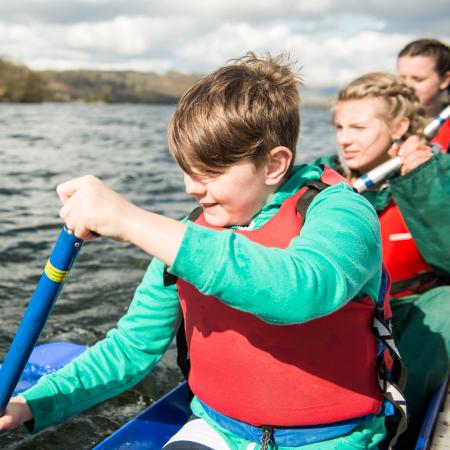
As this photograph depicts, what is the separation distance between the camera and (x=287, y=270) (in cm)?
125

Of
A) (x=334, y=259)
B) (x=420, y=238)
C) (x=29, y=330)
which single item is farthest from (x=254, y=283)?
(x=420, y=238)

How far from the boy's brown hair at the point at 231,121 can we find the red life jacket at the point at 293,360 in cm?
21

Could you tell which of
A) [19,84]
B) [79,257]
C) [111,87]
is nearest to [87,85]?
[111,87]

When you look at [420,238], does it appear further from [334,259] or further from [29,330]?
[29,330]

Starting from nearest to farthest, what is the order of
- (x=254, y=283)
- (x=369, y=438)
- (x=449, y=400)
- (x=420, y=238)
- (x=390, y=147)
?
(x=254, y=283), (x=369, y=438), (x=449, y=400), (x=420, y=238), (x=390, y=147)

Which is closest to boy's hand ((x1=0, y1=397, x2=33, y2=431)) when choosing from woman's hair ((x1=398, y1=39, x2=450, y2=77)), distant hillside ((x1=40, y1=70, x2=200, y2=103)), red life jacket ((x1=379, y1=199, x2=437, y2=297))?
red life jacket ((x1=379, y1=199, x2=437, y2=297))

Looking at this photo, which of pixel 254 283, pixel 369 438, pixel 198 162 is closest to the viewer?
pixel 254 283

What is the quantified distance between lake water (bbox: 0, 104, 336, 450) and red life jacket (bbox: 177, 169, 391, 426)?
147cm

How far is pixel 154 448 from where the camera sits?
7.02 ft

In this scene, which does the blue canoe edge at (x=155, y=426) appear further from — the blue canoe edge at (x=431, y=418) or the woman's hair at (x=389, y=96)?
the woman's hair at (x=389, y=96)

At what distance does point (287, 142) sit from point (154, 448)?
48.2 inches

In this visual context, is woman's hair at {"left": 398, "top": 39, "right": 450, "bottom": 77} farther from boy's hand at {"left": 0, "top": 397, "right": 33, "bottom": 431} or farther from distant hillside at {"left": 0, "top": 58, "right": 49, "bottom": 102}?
distant hillside at {"left": 0, "top": 58, "right": 49, "bottom": 102}

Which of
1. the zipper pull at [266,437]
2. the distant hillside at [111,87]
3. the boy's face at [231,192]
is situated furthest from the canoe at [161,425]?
the distant hillside at [111,87]

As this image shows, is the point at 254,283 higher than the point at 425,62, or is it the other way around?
the point at 425,62
